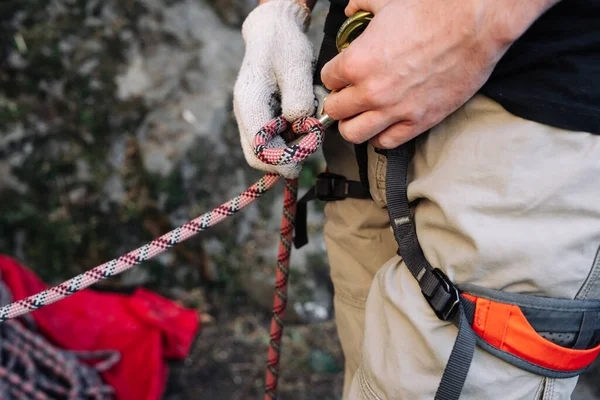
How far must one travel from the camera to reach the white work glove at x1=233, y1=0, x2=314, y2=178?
83cm

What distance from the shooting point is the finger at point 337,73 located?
2.26ft

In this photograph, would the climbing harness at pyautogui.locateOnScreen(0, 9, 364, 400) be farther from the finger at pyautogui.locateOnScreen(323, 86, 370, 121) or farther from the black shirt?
the black shirt

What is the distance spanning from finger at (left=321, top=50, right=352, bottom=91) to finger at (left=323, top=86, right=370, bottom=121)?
0.04ft

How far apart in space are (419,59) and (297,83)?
0.26 metres

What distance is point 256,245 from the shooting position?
2350 millimetres

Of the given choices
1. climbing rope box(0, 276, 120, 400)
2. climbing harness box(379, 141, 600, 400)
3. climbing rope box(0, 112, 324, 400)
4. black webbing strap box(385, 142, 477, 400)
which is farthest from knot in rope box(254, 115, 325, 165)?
climbing rope box(0, 276, 120, 400)

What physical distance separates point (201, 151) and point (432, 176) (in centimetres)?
178

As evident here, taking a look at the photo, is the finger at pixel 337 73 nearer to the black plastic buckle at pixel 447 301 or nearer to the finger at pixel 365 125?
the finger at pixel 365 125

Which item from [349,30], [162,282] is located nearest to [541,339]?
[349,30]

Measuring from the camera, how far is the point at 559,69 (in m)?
0.59

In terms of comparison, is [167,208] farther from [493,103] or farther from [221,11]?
[493,103]

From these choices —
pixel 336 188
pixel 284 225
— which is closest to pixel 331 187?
pixel 336 188

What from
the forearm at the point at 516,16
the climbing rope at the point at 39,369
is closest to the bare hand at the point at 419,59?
the forearm at the point at 516,16

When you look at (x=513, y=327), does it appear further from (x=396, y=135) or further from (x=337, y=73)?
(x=337, y=73)
